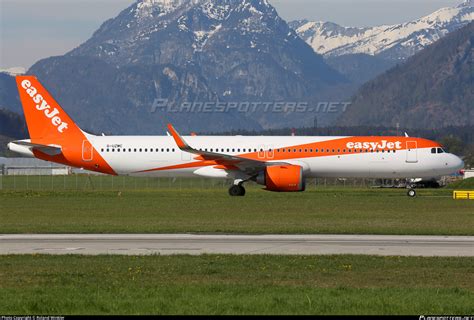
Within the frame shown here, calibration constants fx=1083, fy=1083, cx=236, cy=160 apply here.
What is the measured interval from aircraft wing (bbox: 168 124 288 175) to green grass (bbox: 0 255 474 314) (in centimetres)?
3508

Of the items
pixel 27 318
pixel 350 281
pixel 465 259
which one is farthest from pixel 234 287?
pixel 465 259

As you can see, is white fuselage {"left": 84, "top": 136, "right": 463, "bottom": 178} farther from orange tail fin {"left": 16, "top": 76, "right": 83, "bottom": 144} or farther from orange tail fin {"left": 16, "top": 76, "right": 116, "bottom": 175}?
orange tail fin {"left": 16, "top": 76, "right": 83, "bottom": 144}

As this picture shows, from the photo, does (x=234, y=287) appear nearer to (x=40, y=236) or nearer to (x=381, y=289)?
(x=381, y=289)

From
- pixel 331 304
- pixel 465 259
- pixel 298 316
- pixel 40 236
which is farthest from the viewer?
pixel 40 236

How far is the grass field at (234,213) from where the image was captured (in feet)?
A: 127

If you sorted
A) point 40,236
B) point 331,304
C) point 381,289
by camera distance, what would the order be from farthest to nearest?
point 40,236
point 381,289
point 331,304

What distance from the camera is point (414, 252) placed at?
98.2 feet

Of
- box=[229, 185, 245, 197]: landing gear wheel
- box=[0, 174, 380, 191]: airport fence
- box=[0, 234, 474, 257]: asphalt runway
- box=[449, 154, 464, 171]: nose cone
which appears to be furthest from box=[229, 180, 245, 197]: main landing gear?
box=[0, 234, 474, 257]: asphalt runway

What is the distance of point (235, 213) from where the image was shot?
48.0 metres

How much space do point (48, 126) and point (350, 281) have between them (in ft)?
152

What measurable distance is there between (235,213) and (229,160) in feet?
53.1

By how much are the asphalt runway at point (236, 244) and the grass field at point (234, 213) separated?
234cm

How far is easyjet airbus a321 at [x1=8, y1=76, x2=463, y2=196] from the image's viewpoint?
6556cm

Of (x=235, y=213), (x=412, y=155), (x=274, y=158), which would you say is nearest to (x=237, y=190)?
(x=274, y=158)
